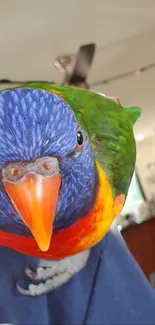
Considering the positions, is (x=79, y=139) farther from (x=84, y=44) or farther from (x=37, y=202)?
(x=84, y=44)

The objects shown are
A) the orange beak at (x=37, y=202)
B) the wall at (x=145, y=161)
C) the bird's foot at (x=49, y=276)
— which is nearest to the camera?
the orange beak at (x=37, y=202)

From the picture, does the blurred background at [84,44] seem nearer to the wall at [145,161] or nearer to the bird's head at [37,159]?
the bird's head at [37,159]

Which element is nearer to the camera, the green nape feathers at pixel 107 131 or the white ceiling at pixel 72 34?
the green nape feathers at pixel 107 131

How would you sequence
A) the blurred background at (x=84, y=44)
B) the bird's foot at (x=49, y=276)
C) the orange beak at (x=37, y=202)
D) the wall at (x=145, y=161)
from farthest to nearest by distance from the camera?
1. the wall at (x=145, y=161)
2. the blurred background at (x=84, y=44)
3. the bird's foot at (x=49, y=276)
4. the orange beak at (x=37, y=202)

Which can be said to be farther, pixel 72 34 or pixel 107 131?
pixel 72 34

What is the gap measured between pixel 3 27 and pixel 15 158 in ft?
2.98

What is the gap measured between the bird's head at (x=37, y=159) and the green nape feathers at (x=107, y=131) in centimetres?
5

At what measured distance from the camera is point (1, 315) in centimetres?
37

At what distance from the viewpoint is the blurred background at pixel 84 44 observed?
3.47 feet

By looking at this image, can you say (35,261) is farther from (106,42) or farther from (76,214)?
(106,42)

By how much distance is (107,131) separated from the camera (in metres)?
0.36

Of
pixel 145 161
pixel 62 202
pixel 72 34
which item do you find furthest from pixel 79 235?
pixel 145 161

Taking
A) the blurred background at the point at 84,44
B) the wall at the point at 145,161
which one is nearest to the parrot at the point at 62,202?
the blurred background at the point at 84,44

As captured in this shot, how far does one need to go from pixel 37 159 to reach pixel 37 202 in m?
0.03
